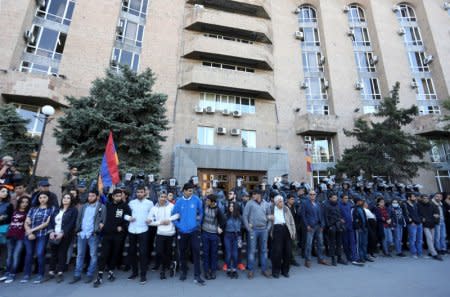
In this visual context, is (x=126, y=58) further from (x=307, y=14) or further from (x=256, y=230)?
(x=307, y=14)

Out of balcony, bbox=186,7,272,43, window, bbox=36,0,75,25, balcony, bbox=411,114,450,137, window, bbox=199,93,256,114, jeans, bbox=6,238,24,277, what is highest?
balcony, bbox=186,7,272,43

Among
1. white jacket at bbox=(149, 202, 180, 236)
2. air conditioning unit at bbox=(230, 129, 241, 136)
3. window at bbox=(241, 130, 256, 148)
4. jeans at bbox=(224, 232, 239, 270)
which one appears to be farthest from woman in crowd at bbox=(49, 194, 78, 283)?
window at bbox=(241, 130, 256, 148)

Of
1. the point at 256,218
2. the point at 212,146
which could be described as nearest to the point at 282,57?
the point at 212,146

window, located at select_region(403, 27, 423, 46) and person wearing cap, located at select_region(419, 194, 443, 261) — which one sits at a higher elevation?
window, located at select_region(403, 27, 423, 46)

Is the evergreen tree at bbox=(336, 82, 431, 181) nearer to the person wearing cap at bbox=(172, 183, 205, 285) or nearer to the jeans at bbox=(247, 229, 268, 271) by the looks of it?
the jeans at bbox=(247, 229, 268, 271)

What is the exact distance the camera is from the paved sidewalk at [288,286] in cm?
409

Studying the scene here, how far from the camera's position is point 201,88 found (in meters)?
17.4

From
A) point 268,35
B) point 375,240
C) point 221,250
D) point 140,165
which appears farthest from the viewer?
point 268,35

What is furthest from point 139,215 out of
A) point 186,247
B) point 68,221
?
point 68,221

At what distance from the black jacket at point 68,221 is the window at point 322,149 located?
17.6m

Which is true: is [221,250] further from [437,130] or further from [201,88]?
[437,130]

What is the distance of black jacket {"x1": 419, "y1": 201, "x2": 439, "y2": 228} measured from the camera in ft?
22.8

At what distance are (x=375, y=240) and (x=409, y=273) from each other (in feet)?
5.02

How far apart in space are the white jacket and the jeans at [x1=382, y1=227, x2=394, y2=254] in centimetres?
683
